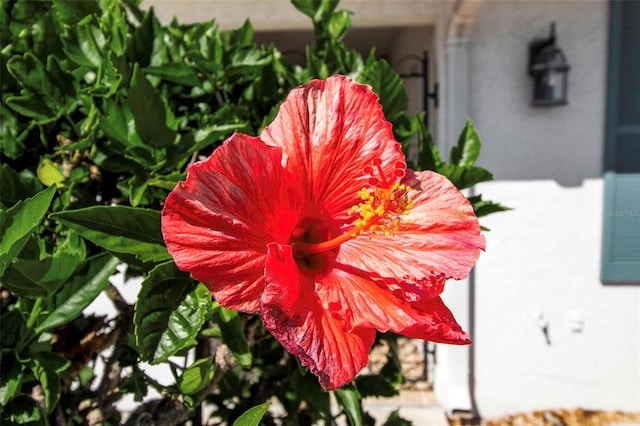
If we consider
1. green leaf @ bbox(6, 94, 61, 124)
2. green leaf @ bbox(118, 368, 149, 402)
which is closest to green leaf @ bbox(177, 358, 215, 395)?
green leaf @ bbox(118, 368, 149, 402)

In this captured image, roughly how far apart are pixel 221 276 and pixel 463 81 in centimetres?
254

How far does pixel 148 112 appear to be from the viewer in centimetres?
A: 71

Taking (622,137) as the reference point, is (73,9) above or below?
above

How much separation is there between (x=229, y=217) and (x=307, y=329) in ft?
0.48

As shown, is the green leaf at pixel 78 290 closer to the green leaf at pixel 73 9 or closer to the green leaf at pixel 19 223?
the green leaf at pixel 19 223

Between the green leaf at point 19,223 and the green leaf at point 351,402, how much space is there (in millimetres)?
557

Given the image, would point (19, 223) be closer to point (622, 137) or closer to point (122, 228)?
point (122, 228)

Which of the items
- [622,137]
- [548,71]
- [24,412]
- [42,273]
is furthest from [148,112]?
[622,137]

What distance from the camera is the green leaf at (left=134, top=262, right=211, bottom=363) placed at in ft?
1.82

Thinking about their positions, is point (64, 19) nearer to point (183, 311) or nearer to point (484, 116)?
point (183, 311)

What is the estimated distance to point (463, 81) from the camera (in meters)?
2.74

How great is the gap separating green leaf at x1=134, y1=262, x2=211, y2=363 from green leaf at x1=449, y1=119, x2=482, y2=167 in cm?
54

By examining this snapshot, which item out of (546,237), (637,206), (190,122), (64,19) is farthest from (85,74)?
(546,237)

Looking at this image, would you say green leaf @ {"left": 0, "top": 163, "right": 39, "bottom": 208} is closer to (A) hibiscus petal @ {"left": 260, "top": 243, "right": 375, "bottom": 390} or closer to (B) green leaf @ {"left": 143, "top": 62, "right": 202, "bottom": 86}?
(B) green leaf @ {"left": 143, "top": 62, "right": 202, "bottom": 86}
